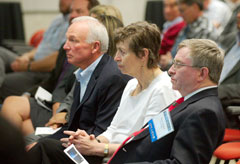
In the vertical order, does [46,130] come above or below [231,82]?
below

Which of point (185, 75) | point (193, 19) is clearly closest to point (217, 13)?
point (193, 19)

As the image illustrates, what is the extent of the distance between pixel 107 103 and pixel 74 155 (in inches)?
20.0

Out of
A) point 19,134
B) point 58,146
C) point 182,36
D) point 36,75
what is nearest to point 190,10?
point 182,36

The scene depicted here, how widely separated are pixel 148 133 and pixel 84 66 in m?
1.05

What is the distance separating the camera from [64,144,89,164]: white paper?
7.96 ft

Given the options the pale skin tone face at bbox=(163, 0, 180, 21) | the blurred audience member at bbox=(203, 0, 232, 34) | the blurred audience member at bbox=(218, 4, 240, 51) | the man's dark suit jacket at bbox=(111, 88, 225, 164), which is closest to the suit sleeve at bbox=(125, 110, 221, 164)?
the man's dark suit jacket at bbox=(111, 88, 225, 164)

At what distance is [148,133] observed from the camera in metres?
2.22

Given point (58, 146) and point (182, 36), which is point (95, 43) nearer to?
point (58, 146)

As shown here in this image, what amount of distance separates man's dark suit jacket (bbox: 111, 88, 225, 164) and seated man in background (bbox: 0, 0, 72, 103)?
9.62ft

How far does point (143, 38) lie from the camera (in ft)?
8.57

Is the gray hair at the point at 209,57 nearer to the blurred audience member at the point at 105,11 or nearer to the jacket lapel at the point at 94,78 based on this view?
the jacket lapel at the point at 94,78

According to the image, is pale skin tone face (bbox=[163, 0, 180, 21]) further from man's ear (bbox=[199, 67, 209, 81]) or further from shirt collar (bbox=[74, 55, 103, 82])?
man's ear (bbox=[199, 67, 209, 81])

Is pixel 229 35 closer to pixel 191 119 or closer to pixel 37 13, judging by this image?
pixel 191 119

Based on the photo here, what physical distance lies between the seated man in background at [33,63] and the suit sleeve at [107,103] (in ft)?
6.93
